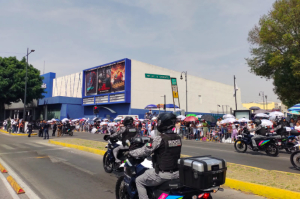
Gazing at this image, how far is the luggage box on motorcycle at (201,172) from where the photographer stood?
287 centimetres

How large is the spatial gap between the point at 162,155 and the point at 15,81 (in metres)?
36.4

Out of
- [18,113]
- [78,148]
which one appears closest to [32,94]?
[18,113]

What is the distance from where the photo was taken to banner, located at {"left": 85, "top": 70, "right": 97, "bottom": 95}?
40.4m

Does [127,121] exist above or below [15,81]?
below

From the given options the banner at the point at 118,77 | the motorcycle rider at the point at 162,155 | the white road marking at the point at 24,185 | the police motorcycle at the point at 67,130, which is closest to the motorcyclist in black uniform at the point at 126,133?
the white road marking at the point at 24,185

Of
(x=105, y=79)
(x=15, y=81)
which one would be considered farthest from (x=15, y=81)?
(x=105, y=79)

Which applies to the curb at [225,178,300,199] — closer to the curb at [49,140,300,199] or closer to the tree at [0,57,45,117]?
the curb at [49,140,300,199]

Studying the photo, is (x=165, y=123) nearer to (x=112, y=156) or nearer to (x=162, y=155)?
(x=162, y=155)

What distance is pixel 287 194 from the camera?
4652mm

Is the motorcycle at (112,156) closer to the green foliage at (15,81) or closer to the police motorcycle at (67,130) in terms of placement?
the police motorcycle at (67,130)

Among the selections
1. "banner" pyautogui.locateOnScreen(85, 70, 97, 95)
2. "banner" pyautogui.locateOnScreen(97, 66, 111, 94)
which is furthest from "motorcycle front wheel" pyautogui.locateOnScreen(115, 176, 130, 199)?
"banner" pyautogui.locateOnScreen(85, 70, 97, 95)

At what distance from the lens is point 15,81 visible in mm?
33500

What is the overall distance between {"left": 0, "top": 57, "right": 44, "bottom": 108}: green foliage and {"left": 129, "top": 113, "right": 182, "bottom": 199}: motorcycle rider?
1386 inches

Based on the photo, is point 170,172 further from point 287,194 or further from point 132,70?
point 132,70
